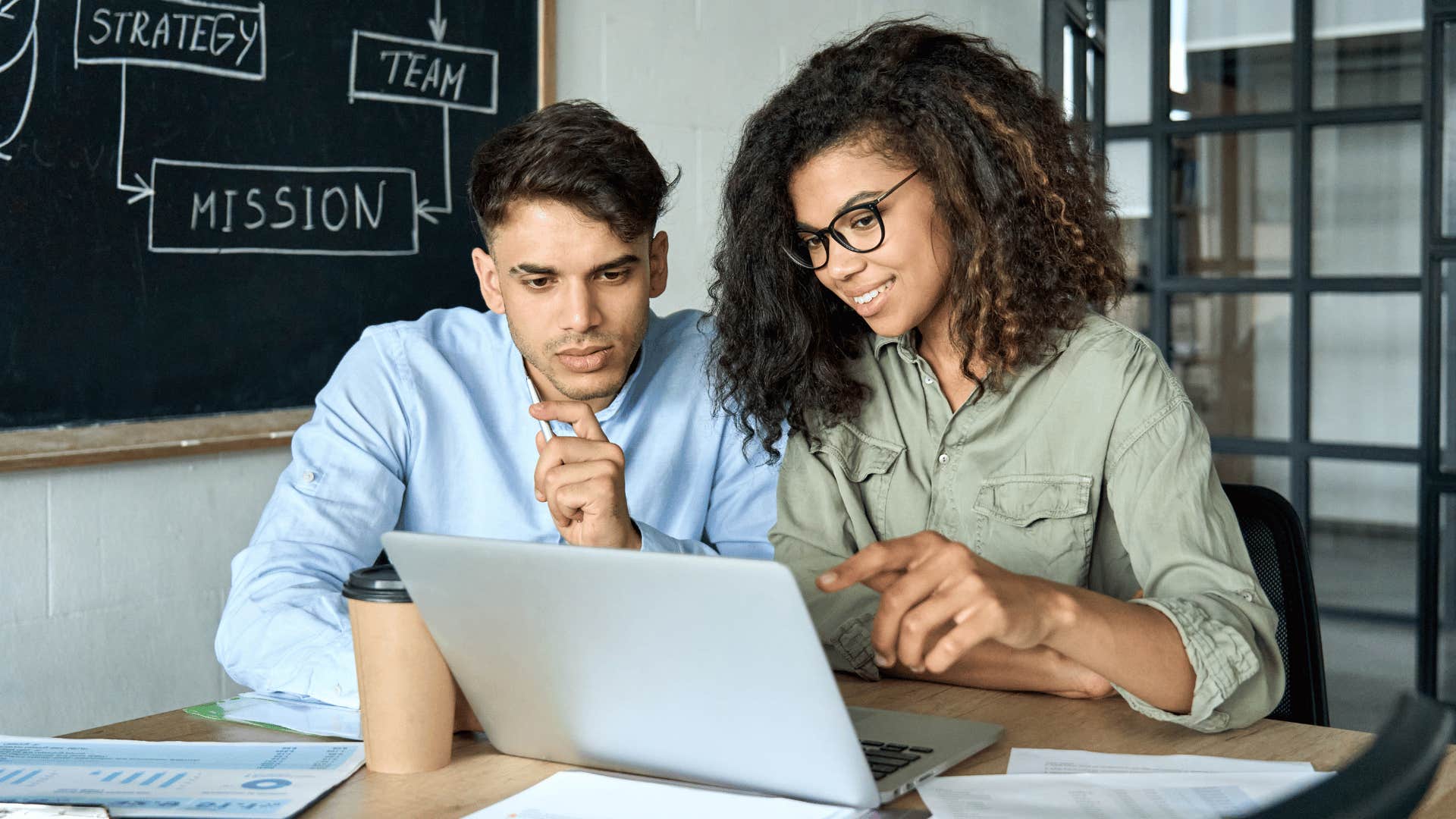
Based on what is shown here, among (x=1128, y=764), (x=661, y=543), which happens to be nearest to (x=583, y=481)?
(x=661, y=543)

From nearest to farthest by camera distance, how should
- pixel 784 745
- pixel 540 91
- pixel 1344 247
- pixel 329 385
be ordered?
pixel 784 745 < pixel 329 385 < pixel 540 91 < pixel 1344 247

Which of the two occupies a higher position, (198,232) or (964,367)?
(198,232)

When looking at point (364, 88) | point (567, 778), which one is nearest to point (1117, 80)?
point (364, 88)

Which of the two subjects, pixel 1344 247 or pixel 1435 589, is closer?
pixel 1435 589

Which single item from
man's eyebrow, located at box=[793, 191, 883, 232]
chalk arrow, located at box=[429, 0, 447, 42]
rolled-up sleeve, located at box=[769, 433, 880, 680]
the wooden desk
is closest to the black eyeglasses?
man's eyebrow, located at box=[793, 191, 883, 232]

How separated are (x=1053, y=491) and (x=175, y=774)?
0.83 meters

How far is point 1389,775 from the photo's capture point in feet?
1.33

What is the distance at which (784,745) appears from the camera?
82cm

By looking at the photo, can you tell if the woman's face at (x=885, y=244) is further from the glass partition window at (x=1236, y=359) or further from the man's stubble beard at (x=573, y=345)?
the glass partition window at (x=1236, y=359)

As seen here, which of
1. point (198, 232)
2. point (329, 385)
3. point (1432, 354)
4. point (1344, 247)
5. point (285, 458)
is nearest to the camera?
point (329, 385)

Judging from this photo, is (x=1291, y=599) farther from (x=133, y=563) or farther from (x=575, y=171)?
(x=133, y=563)

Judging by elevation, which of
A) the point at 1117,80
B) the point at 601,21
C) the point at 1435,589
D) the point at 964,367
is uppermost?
the point at 1117,80

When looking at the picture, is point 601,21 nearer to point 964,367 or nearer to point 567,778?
point 964,367

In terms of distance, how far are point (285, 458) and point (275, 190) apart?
1.32 feet
